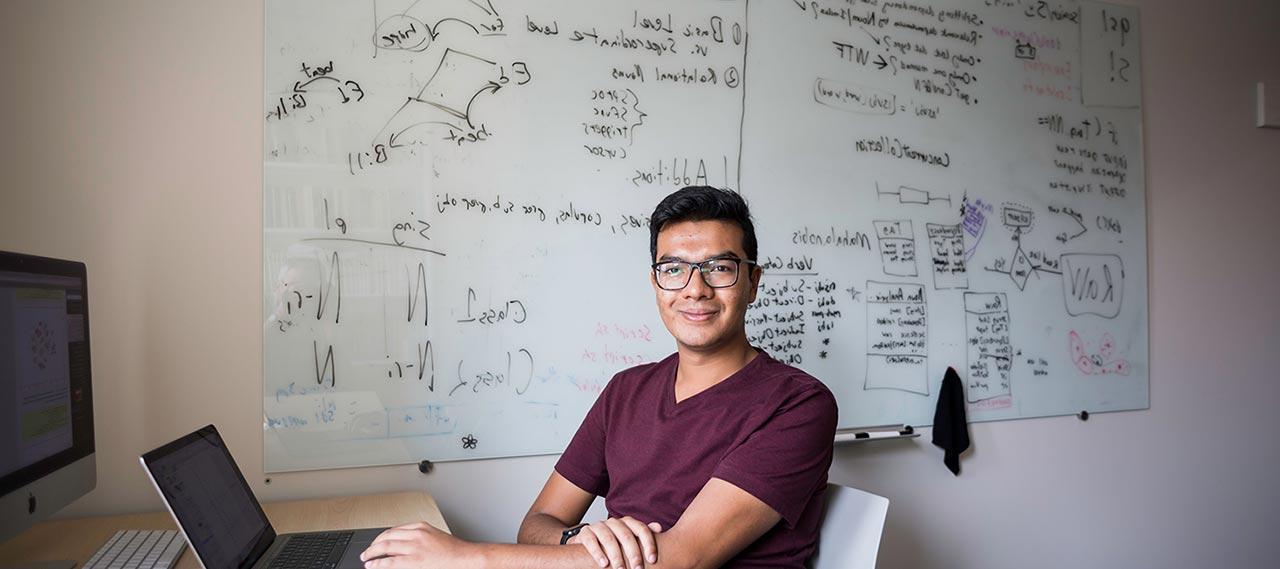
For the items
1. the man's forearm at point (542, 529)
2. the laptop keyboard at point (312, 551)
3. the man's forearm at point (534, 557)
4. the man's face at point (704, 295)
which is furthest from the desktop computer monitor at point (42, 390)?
the man's face at point (704, 295)

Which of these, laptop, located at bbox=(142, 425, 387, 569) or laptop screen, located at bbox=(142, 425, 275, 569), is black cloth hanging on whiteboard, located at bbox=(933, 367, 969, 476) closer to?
laptop, located at bbox=(142, 425, 387, 569)

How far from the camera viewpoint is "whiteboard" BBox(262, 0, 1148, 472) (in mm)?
2057

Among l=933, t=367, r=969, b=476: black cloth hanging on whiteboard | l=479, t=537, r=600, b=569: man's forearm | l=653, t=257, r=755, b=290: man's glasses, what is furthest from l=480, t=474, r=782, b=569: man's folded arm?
l=933, t=367, r=969, b=476: black cloth hanging on whiteboard

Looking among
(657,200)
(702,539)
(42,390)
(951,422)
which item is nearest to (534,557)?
(702,539)

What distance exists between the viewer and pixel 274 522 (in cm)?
177

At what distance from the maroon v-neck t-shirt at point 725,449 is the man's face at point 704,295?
0.10 m

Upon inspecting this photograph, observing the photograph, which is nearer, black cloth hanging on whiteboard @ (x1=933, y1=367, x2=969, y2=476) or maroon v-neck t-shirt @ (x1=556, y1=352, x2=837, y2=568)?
maroon v-neck t-shirt @ (x1=556, y1=352, x2=837, y2=568)

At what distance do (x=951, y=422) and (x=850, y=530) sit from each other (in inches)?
48.8

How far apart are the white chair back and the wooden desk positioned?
78cm

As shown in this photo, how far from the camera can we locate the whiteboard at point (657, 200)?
6.75 feet

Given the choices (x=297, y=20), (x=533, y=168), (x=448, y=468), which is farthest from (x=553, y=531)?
(x=297, y=20)

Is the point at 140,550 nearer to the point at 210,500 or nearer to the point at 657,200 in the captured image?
the point at 210,500

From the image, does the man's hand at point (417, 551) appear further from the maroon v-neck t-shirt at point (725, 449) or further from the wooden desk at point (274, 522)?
the maroon v-neck t-shirt at point (725, 449)

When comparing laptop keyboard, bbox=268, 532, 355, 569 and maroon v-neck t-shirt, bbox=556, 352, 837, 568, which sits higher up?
maroon v-neck t-shirt, bbox=556, 352, 837, 568
